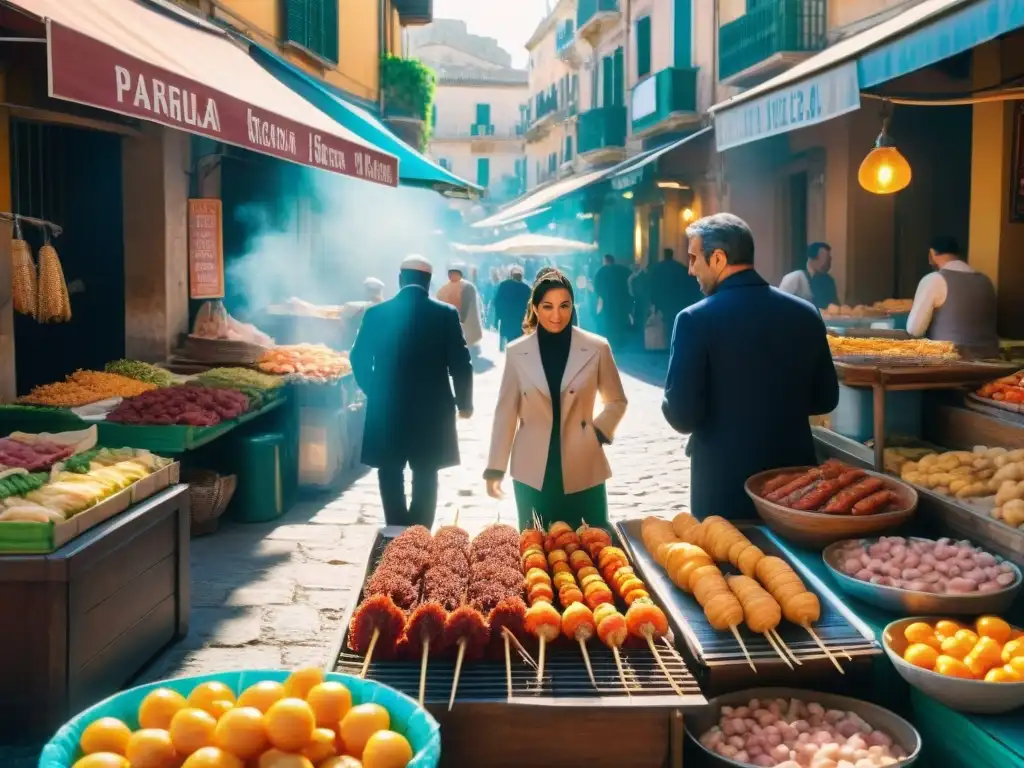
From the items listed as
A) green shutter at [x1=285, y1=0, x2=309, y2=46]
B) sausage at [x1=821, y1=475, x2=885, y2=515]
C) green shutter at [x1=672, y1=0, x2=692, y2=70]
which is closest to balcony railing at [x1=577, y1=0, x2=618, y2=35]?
green shutter at [x1=672, y1=0, x2=692, y2=70]

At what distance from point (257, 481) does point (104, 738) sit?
5.66 m

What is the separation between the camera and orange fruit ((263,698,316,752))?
2498 millimetres

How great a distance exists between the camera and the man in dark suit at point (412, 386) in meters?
6.63

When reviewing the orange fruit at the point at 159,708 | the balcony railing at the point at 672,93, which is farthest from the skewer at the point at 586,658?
the balcony railing at the point at 672,93

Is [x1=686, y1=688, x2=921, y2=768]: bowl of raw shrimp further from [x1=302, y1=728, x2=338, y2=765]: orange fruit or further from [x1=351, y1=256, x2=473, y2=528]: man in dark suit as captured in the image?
[x1=351, y1=256, x2=473, y2=528]: man in dark suit

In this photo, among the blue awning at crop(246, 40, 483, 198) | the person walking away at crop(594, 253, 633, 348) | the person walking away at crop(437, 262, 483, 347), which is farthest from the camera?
the person walking away at crop(594, 253, 633, 348)

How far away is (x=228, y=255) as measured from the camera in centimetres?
1216

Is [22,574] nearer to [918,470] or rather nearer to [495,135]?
[918,470]

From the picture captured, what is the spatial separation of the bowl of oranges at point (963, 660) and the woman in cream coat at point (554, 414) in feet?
6.99

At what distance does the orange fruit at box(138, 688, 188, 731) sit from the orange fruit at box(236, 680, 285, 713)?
0.16m

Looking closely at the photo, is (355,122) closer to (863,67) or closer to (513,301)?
(513,301)

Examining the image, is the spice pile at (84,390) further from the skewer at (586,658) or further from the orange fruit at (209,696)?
the skewer at (586,658)

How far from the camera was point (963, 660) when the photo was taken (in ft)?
9.98

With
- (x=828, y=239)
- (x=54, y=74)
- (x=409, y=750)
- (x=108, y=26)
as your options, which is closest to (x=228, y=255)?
(x=108, y=26)
